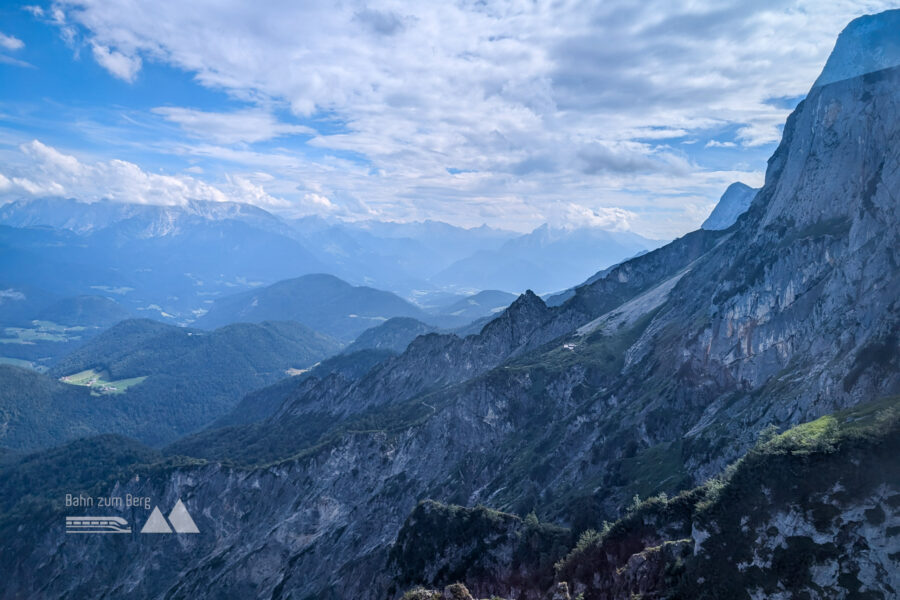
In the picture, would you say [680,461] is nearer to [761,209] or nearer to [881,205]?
[881,205]

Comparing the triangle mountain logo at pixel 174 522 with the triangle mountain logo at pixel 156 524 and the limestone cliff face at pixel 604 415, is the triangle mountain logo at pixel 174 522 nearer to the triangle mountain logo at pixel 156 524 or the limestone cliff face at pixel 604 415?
the triangle mountain logo at pixel 156 524

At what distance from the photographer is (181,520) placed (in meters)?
143

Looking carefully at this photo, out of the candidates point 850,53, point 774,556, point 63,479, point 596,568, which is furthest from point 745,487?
point 63,479

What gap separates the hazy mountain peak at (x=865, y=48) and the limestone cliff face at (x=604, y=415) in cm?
387

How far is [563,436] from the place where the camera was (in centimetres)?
11300

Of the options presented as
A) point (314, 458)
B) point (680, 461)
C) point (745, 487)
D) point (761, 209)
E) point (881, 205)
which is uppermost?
point (761, 209)

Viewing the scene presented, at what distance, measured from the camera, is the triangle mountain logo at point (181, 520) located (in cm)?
14125

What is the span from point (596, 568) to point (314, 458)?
109 m

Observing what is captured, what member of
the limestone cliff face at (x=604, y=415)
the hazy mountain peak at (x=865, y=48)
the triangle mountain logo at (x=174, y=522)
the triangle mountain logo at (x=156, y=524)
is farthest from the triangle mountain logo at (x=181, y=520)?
the hazy mountain peak at (x=865, y=48)

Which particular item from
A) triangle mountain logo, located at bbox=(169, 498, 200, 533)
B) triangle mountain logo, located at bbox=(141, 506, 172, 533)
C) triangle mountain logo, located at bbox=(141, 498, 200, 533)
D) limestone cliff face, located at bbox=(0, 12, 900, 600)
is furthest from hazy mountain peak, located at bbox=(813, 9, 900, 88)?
triangle mountain logo, located at bbox=(141, 506, 172, 533)

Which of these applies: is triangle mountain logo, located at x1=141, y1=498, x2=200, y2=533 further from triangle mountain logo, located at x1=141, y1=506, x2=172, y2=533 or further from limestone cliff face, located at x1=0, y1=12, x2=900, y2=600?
limestone cliff face, located at x1=0, y1=12, x2=900, y2=600

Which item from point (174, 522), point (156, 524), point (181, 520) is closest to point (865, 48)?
point (181, 520)

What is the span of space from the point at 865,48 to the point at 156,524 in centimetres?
20581

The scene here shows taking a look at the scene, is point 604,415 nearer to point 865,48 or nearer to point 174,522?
point 865,48
